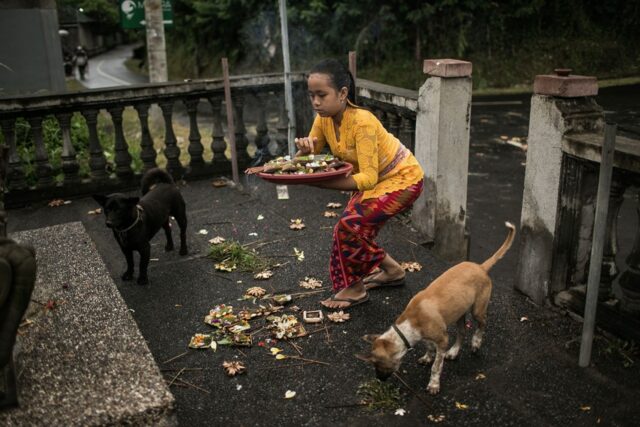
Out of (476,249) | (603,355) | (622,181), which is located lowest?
(476,249)

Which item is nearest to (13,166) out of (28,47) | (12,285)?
(28,47)

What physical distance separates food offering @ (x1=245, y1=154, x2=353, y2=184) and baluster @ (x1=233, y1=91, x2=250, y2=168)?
412 cm

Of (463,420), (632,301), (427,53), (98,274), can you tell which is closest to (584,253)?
(632,301)

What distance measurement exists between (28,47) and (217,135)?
132 inches

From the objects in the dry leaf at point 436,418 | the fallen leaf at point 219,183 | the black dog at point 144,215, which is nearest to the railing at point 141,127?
the fallen leaf at point 219,183

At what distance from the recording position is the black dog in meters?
5.25

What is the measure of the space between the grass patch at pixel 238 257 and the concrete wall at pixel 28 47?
464 centimetres

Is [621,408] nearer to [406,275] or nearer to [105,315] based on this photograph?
[406,275]

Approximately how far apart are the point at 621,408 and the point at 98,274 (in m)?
3.70

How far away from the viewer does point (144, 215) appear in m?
5.60

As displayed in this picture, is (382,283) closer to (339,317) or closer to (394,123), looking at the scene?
(339,317)

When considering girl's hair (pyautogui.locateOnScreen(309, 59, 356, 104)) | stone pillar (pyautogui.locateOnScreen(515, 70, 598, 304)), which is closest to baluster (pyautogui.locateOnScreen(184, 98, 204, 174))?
girl's hair (pyautogui.locateOnScreen(309, 59, 356, 104))

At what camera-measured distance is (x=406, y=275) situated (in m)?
5.70

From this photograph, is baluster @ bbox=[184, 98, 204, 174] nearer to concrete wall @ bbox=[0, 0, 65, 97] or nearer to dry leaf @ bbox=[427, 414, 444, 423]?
concrete wall @ bbox=[0, 0, 65, 97]
